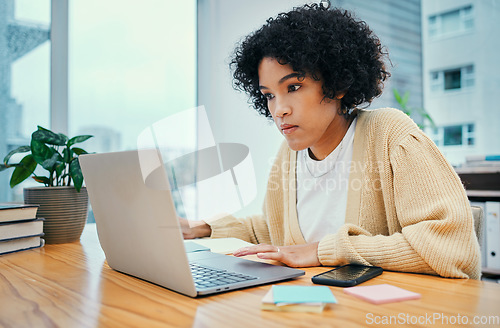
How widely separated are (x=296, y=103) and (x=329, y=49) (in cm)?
19

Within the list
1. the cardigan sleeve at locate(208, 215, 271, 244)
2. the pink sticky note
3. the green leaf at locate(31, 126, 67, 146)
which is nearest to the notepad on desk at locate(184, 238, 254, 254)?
the cardigan sleeve at locate(208, 215, 271, 244)

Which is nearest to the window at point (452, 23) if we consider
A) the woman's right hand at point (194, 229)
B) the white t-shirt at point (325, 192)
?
the white t-shirt at point (325, 192)

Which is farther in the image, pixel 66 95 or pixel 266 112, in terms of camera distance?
pixel 66 95

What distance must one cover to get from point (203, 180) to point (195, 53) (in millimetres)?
795

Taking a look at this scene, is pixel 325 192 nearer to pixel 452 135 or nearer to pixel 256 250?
pixel 256 250

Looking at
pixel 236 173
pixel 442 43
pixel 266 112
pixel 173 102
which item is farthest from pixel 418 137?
pixel 442 43

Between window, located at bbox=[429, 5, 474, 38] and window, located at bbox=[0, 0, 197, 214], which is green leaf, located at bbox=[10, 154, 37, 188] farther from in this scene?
window, located at bbox=[429, 5, 474, 38]

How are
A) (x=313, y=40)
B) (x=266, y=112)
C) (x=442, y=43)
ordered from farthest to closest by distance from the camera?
1. (x=442, y=43)
2. (x=266, y=112)
3. (x=313, y=40)

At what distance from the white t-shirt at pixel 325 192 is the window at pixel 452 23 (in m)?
1.96

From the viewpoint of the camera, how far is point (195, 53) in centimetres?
258

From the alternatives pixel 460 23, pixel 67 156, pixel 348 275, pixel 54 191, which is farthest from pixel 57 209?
pixel 460 23

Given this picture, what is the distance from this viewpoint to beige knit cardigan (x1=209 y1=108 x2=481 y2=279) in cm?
86

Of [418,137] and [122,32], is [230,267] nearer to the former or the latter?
[418,137]

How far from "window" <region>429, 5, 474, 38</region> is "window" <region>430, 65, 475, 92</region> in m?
0.25
